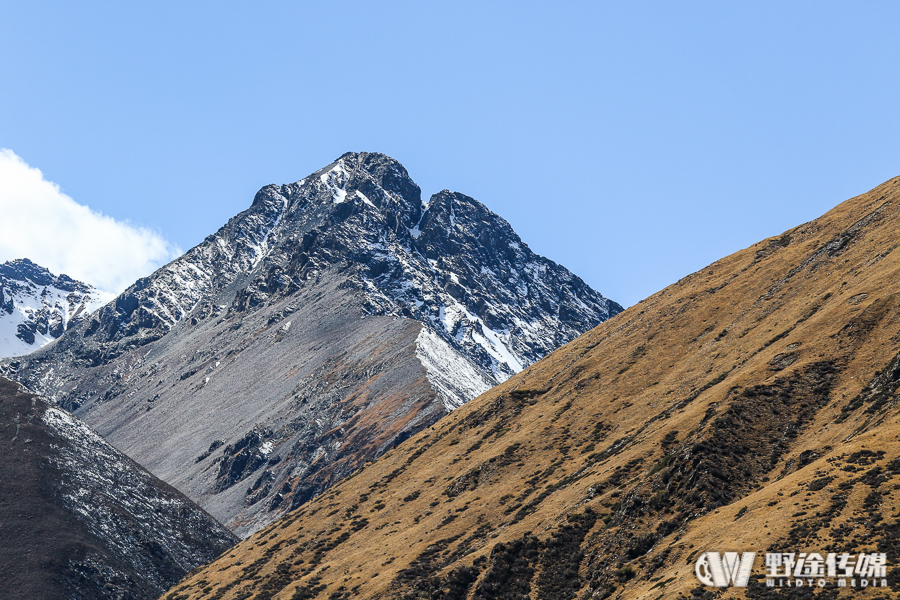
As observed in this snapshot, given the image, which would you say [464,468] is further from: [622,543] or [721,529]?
[721,529]

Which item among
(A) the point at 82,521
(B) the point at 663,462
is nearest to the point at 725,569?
(B) the point at 663,462

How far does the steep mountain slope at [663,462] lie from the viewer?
56.6 meters

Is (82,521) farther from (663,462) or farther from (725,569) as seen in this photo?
(725,569)

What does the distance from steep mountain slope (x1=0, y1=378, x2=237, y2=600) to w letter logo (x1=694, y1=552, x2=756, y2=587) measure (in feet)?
421

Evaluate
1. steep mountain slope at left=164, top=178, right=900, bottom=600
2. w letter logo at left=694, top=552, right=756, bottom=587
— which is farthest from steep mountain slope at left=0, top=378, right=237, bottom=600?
w letter logo at left=694, top=552, right=756, bottom=587

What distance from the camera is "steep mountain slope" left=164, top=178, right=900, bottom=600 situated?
186 feet

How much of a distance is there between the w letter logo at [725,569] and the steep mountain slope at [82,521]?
128 metres

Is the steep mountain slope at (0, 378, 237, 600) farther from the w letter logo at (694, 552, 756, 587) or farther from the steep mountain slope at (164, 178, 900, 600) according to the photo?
the w letter logo at (694, 552, 756, 587)

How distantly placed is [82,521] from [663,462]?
134 m

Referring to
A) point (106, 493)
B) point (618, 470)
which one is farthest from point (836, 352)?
point (106, 493)

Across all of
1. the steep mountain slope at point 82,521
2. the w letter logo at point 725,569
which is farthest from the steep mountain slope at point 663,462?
the steep mountain slope at point 82,521

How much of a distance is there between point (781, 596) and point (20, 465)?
171 meters

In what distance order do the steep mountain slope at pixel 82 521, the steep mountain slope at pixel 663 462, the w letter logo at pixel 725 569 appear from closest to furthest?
the w letter logo at pixel 725 569 → the steep mountain slope at pixel 663 462 → the steep mountain slope at pixel 82 521

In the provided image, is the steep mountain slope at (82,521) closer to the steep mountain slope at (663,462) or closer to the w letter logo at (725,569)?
the steep mountain slope at (663,462)
